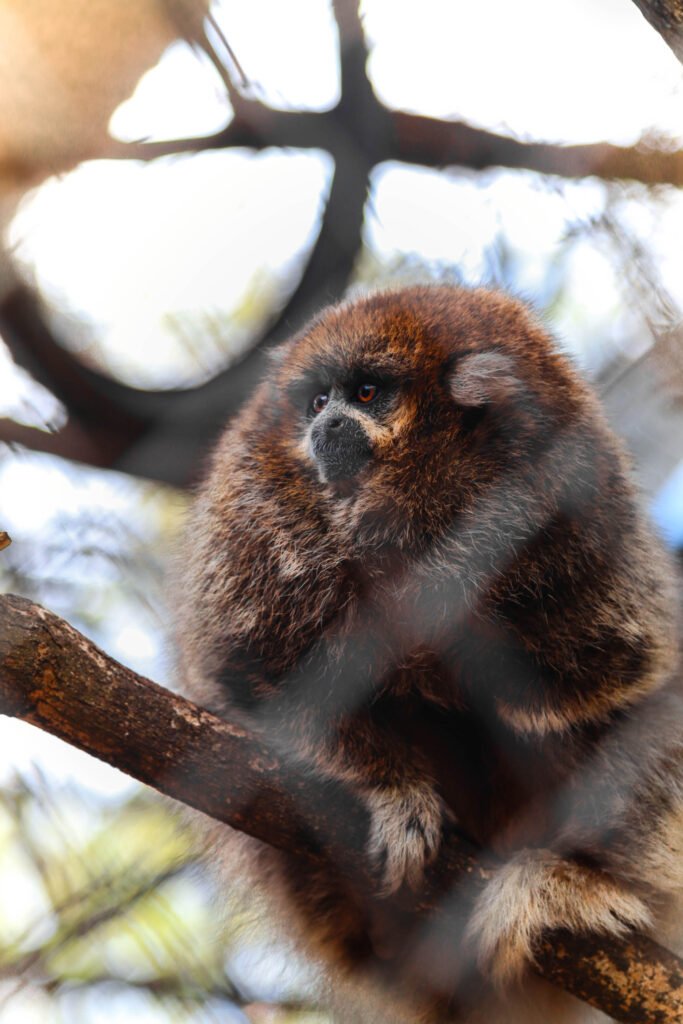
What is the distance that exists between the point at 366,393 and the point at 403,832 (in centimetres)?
97

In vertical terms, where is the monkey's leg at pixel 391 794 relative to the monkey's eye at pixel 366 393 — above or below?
below

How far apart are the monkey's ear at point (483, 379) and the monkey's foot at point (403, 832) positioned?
0.83m

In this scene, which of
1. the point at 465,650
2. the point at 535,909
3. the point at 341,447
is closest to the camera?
the point at 535,909

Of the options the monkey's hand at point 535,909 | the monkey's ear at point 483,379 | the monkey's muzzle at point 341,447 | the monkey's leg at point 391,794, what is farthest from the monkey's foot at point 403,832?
the monkey's ear at point 483,379

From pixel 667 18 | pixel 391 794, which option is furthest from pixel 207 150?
pixel 391 794

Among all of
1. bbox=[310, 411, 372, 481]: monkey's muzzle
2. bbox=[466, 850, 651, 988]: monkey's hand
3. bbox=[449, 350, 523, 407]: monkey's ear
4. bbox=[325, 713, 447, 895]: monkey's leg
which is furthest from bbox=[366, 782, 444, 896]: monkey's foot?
bbox=[449, 350, 523, 407]: monkey's ear

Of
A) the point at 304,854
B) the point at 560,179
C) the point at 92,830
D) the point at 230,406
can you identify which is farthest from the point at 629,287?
the point at 92,830

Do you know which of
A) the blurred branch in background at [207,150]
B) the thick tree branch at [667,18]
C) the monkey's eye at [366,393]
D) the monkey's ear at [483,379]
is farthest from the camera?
the blurred branch in background at [207,150]

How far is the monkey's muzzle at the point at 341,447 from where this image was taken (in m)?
2.24

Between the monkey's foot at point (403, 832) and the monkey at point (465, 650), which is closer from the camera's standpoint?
the monkey's foot at point (403, 832)

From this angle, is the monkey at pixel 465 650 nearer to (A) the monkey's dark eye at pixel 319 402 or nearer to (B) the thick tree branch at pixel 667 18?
(A) the monkey's dark eye at pixel 319 402

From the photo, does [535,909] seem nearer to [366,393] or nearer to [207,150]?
[366,393]

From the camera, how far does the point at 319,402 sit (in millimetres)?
2438

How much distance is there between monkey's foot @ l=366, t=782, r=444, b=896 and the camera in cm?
196
